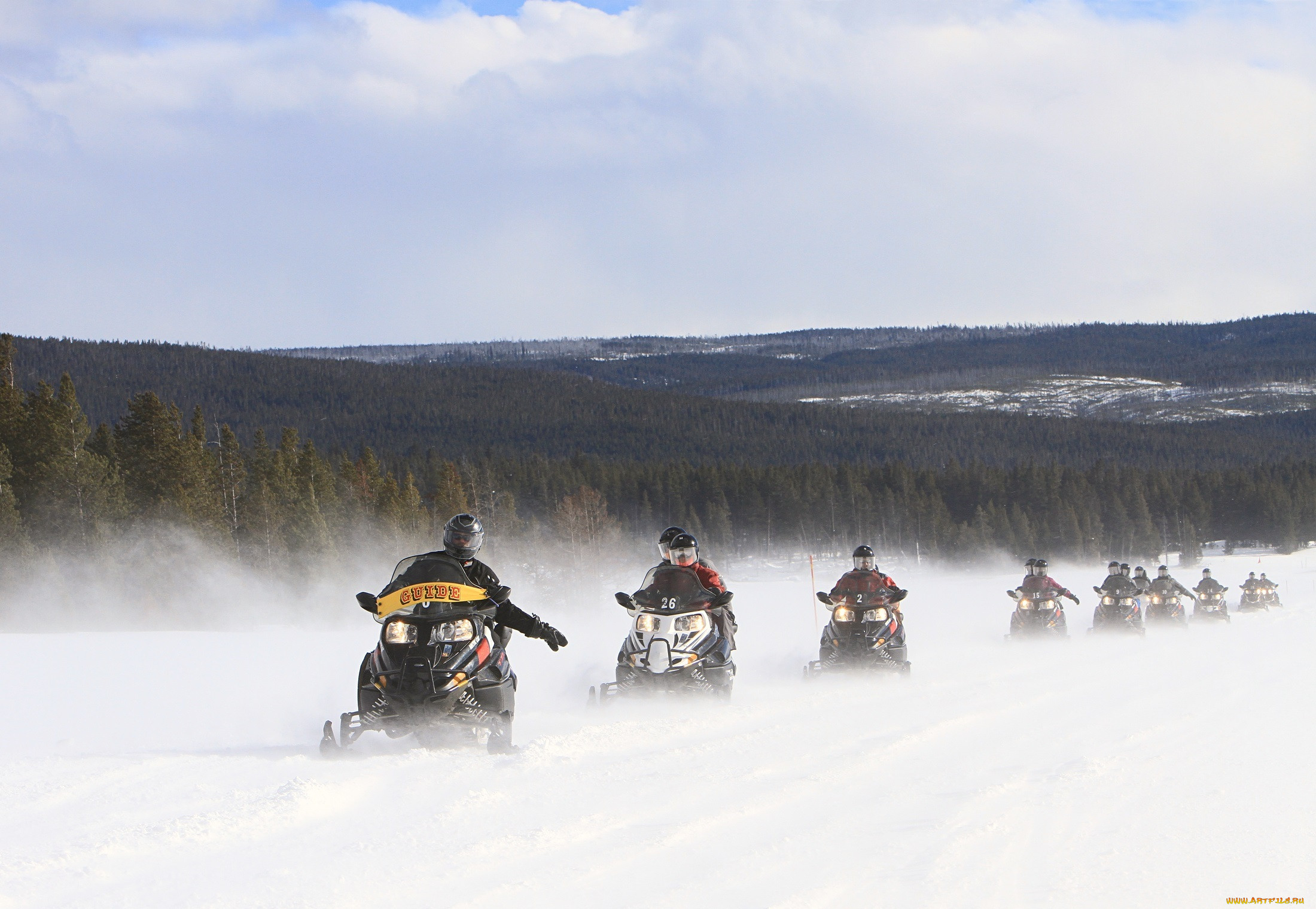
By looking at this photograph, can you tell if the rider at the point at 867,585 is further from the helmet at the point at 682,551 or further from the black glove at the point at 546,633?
the black glove at the point at 546,633

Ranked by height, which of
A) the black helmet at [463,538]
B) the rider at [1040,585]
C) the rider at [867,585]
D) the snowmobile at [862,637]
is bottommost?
the rider at [1040,585]

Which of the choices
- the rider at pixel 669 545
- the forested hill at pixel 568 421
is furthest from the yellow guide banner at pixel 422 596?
the forested hill at pixel 568 421

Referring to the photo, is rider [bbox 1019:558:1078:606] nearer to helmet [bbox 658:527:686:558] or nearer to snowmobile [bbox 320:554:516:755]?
helmet [bbox 658:527:686:558]

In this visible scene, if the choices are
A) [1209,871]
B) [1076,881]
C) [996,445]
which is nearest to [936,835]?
[1076,881]

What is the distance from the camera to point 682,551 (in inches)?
437

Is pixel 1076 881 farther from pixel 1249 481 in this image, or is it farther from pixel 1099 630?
pixel 1249 481

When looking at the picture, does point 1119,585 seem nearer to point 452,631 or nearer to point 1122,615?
point 1122,615

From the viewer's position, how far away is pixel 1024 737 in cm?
808

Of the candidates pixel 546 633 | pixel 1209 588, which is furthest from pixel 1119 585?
pixel 546 633

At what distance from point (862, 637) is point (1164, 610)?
40.5 ft

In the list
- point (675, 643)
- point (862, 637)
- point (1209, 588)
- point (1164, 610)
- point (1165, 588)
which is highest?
point (675, 643)

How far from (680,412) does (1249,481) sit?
3346 inches

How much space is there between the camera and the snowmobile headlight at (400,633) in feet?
24.6

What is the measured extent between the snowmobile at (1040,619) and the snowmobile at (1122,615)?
4.22 feet
